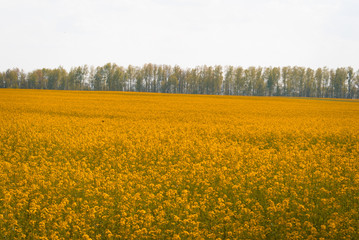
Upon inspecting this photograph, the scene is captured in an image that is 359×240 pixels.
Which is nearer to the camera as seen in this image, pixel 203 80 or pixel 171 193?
pixel 171 193

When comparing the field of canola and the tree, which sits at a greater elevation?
the tree

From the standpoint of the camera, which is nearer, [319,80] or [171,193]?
[171,193]

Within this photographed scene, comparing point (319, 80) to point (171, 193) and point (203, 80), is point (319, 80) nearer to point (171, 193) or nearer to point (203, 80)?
point (203, 80)

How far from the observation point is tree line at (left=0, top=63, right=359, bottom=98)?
102 m

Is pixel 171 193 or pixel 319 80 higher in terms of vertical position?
pixel 319 80

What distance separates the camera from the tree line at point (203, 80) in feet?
336

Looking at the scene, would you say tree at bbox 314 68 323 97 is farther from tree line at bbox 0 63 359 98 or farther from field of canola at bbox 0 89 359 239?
field of canola at bbox 0 89 359 239

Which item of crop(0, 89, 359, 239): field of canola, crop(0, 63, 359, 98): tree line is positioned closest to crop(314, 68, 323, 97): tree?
crop(0, 63, 359, 98): tree line

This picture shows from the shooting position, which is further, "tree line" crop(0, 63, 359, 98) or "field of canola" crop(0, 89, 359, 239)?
"tree line" crop(0, 63, 359, 98)

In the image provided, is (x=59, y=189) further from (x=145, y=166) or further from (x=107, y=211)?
(x=145, y=166)

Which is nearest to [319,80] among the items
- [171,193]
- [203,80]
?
[203,80]

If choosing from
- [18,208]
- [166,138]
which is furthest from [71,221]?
[166,138]

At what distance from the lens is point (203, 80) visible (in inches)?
4136

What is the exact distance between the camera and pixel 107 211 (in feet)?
18.9
